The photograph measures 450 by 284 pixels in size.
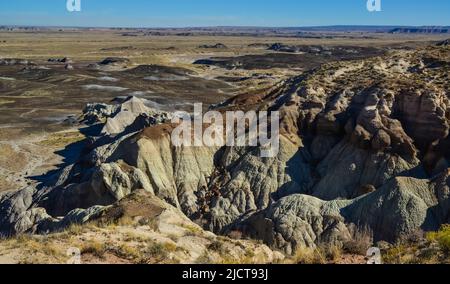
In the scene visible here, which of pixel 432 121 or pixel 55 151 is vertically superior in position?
pixel 432 121

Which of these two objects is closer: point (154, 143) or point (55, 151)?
point (154, 143)

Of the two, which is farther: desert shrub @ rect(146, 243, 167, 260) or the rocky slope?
the rocky slope

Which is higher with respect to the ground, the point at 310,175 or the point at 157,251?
the point at 157,251

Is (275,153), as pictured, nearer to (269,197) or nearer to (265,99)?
(269,197)

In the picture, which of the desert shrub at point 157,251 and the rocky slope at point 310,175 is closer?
the desert shrub at point 157,251

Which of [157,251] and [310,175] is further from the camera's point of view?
[310,175]

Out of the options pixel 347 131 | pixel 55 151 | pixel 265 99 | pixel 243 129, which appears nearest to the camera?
pixel 347 131

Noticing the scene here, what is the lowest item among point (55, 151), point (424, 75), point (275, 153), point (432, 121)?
point (55, 151)
